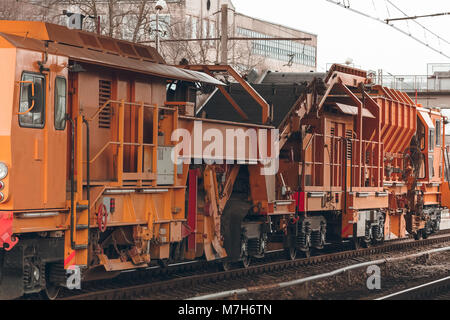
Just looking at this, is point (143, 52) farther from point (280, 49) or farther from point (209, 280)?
point (280, 49)

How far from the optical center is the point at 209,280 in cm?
1420

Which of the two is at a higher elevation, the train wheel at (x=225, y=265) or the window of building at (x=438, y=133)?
the window of building at (x=438, y=133)

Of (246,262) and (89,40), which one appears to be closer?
(89,40)

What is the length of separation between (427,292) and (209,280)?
393cm

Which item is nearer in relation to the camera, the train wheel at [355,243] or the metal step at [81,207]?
the metal step at [81,207]

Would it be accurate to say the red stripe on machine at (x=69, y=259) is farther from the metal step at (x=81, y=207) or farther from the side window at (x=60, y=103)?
the side window at (x=60, y=103)

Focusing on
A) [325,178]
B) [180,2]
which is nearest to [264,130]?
[325,178]

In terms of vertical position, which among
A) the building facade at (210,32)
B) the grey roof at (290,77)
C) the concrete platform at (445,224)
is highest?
the building facade at (210,32)

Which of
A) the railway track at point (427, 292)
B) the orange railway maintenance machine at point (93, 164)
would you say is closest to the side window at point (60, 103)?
the orange railway maintenance machine at point (93, 164)

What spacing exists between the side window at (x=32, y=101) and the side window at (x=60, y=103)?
258mm

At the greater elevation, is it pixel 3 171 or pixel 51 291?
pixel 3 171

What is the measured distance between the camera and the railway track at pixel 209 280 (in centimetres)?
1193

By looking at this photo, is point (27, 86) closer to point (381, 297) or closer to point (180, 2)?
point (381, 297)

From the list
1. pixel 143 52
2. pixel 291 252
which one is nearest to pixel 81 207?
pixel 143 52
